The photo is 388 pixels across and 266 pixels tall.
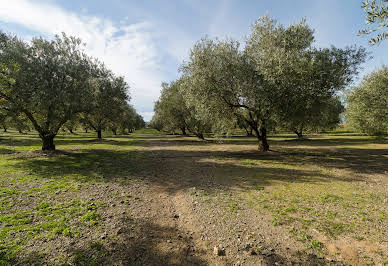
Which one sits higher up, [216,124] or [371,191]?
[216,124]

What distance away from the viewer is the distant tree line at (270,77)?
17.6 meters

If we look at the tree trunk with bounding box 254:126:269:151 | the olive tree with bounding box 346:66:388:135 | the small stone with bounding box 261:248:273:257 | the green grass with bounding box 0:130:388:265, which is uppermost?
the olive tree with bounding box 346:66:388:135

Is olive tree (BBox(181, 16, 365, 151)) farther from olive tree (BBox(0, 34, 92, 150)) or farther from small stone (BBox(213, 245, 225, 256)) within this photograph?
small stone (BBox(213, 245, 225, 256))

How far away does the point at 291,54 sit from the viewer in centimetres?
1706

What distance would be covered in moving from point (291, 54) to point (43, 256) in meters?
22.0

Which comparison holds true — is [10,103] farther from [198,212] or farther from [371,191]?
[371,191]

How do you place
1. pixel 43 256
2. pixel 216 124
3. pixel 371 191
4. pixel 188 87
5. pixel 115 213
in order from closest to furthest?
pixel 43 256, pixel 115 213, pixel 371 191, pixel 188 87, pixel 216 124

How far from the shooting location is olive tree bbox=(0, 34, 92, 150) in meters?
16.8

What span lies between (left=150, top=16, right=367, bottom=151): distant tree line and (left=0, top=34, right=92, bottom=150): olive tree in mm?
12863

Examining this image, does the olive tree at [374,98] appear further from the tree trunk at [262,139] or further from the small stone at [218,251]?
the small stone at [218,251]

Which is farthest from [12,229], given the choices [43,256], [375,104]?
[375,104]

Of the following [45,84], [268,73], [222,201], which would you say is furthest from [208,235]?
[45,84]

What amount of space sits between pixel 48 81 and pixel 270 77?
2377cm

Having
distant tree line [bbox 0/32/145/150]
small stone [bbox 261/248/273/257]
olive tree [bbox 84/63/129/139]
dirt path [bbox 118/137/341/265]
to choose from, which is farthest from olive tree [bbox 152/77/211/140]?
small stone [bbox 261/248/273/257]
